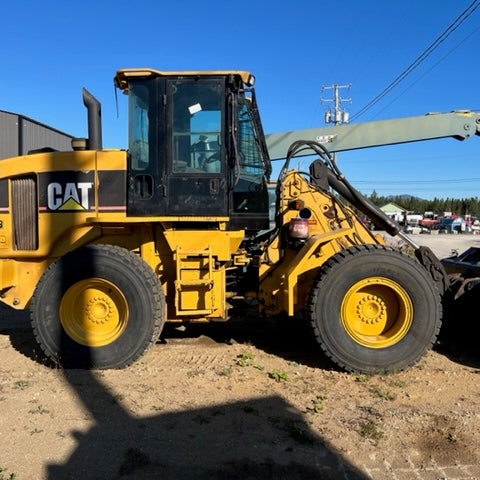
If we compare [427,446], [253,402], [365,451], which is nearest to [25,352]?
[253,402]

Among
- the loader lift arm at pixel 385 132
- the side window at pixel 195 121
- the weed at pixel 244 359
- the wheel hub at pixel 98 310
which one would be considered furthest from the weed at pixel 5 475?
the loader lift arm at pixel 385 132

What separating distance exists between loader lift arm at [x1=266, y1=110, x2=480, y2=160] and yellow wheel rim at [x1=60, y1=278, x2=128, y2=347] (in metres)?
3.13

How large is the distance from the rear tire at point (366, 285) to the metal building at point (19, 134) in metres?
9.66

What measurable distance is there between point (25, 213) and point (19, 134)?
8785 mm

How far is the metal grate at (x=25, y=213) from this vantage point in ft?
17.7

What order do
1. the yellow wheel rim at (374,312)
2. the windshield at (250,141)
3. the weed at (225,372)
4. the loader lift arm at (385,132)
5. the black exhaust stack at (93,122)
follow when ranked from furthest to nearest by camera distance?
the loader lift arm at (385,132)
the black exhaust stack at (93,122)
the windshield at (250,141)
the yellow wheel rim at (374,312)
the weed at (225,372)

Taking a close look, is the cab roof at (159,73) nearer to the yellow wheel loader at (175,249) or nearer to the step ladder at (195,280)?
the yellow wheel loader at (175,249)

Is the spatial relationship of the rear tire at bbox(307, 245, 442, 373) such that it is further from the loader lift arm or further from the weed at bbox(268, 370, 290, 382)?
the loader lift arm

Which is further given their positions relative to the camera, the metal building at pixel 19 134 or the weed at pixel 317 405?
the metal building at pixel 19 134

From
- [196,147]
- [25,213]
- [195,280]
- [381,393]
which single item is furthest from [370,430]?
[25,213]

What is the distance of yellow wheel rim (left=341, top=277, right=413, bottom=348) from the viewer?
496 cm

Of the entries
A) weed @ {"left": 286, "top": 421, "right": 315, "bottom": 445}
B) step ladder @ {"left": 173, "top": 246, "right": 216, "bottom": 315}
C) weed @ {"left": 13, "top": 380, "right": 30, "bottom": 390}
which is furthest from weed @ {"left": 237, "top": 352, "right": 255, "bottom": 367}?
weed @ {"left": 13, "top": 380, "right": 30, "bottom": 390}

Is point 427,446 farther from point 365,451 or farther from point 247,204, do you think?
point 247,204

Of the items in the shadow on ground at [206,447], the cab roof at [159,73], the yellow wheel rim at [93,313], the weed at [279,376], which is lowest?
the shadow on ground at [206,447]
